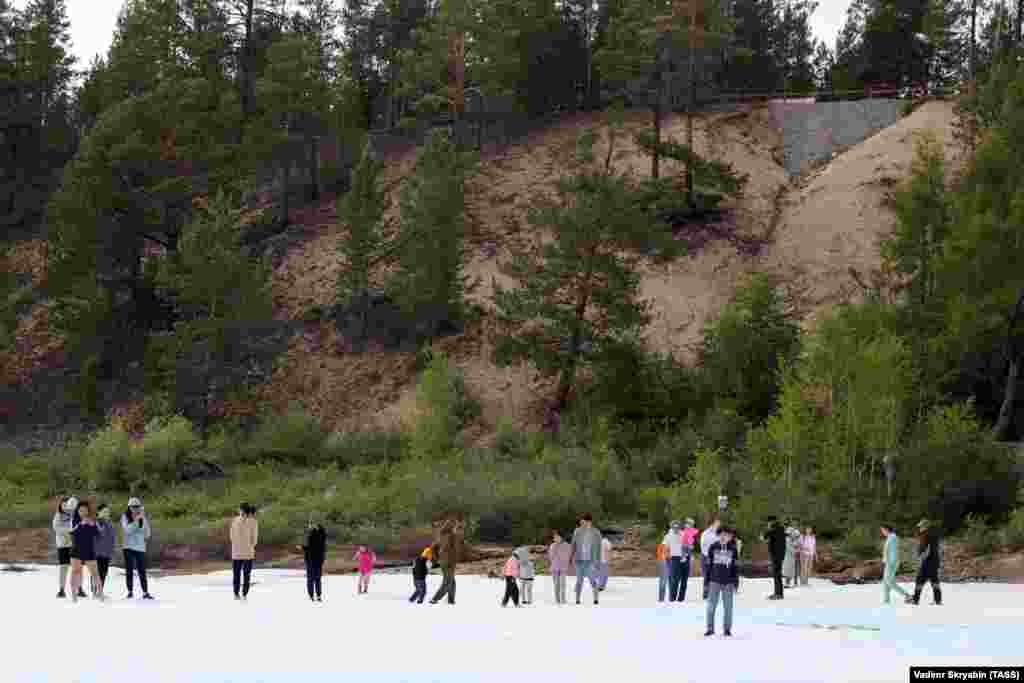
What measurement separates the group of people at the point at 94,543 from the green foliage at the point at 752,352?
3070cm

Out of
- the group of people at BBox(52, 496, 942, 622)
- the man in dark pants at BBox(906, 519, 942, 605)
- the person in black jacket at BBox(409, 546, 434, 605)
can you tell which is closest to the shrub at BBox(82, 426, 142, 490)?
the group of people at BBox(52, 496, 942, 622)

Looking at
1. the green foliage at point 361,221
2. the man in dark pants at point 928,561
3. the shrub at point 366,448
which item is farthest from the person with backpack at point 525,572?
the green foliage at point 361,221

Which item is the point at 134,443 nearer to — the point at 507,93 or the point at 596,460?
the point at 596,460

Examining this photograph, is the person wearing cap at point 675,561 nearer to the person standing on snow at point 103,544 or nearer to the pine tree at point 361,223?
the person standing on snow at point 103,544

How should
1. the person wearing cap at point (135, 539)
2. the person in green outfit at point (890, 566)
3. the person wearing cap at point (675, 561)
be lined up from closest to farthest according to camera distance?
the person wearing cap at point (135, 539) → the person in green outfit at point (890, 566) → the person wearing cap at point (675, 561)

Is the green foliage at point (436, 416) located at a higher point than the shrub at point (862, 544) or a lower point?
higher

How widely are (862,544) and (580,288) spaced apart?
18822 millimetres

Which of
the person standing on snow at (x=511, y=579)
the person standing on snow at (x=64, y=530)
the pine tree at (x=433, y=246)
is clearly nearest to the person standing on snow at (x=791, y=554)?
the person standing on snow at (x=511, y=579)

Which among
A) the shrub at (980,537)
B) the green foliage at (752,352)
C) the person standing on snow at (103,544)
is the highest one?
the green foliage at (752,352)

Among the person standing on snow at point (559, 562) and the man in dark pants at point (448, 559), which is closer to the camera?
the man in dark pants at point (448, 559)

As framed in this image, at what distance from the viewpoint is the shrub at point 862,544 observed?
36875mm

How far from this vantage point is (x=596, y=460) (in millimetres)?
47000

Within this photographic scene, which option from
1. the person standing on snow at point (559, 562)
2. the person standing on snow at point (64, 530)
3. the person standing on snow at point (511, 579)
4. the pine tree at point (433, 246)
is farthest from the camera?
the pine tree at point (433, 246)

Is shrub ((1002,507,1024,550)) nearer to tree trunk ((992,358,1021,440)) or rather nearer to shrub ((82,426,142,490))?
tree trunk ((992,358,1021,440))
